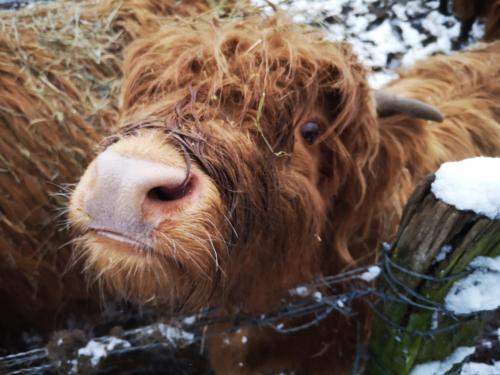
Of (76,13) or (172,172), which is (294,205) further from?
(76,13)

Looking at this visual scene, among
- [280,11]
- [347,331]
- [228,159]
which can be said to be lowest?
[347,331]

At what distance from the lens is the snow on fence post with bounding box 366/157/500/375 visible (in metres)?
1.36

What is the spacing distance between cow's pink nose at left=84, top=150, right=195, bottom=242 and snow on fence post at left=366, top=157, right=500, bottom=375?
2.12 ft

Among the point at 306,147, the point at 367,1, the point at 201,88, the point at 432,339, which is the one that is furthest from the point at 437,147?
the point at 367,1

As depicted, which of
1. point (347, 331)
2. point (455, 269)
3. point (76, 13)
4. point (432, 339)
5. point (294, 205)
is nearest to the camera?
point (455, 269)

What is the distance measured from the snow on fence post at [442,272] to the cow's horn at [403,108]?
2.31 feet

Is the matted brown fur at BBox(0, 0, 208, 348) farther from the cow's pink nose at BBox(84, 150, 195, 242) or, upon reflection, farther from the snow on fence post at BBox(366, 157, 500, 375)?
the snow on fence post at BBox(366, 157, 500, 375)

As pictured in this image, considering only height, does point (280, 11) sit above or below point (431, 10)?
above

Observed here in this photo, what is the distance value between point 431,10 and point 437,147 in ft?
13.0

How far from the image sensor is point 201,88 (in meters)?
1.71

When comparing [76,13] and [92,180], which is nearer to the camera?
[92,180]

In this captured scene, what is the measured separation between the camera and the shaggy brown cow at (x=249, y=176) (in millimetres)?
1384

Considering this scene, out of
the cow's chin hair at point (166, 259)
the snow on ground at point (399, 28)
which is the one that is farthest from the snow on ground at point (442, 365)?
the snow on ground at point (399, 28)

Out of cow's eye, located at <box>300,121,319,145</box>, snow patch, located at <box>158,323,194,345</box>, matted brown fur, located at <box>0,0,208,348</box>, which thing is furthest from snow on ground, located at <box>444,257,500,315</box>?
matted brown fur, located at <box>0,0,208,348</box>
